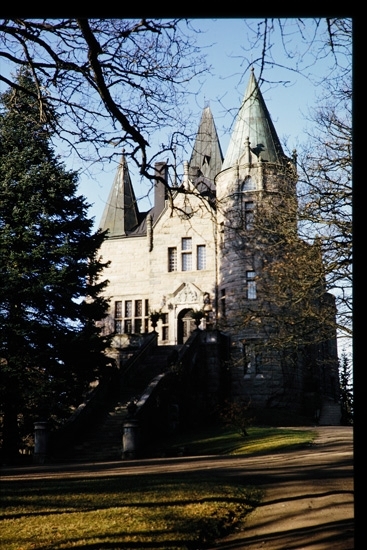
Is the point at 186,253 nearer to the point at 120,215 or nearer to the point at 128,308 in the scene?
the point at 128,308

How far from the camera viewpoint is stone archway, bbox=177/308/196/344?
117 ft

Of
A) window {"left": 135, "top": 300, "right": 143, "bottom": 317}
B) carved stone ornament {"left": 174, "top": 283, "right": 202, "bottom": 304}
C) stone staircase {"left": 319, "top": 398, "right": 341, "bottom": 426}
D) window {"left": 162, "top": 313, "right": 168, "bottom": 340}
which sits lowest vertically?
stone staircase {"left": 319, "top": 398, "right": 341, "bottom": 426}

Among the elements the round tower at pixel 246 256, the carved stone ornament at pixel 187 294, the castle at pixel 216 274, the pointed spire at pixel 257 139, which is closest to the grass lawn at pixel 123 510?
the castle at pixel 216 274

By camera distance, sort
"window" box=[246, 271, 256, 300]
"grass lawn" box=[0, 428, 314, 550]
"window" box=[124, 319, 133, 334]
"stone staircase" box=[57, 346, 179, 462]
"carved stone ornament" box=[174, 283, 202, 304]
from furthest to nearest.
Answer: "window" box=[124, 319, 133, 334] < "carved stone ornament" box=[174, 283, 202, 304] < "window" box=[246, 271, 256, 300] < "stone staircase" box=[57, 346, 179, 462] < "grass lawn" box=[0, 428, 314, 550]

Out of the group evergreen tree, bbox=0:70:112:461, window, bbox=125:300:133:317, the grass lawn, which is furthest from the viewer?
window, bbox=125:300:133:317

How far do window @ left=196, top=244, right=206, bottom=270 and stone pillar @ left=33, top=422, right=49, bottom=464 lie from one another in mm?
17572

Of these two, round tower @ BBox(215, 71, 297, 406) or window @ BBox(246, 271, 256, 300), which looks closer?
round tower @ BBox(215, 71, 297, 406)

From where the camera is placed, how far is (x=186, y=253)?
36531 millimetres

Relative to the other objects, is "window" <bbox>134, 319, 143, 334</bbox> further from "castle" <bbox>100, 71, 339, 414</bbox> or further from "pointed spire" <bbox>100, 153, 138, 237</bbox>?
"pointed spire" <bbox>100, 153, 138, 237</bbox>

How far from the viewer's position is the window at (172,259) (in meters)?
36.6

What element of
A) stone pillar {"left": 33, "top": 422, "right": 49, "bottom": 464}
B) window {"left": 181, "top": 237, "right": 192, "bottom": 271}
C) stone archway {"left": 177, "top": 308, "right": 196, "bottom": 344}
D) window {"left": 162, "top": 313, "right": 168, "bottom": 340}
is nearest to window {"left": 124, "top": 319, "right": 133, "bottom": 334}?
window {"left": 162, "top": 313, "right": 168, "bottom": 340}

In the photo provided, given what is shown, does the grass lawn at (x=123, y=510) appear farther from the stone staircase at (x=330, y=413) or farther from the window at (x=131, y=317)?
the window at (x=131, y=317)

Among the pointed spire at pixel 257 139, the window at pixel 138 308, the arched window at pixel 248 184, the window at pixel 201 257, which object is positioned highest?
the pointed spire at pixel 257 139

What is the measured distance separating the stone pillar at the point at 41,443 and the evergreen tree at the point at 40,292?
4.38ft
